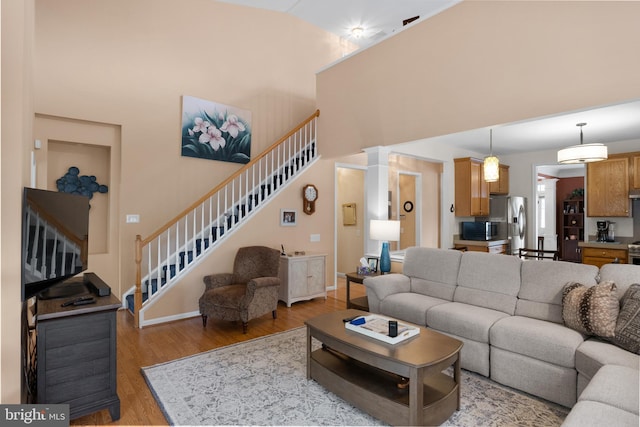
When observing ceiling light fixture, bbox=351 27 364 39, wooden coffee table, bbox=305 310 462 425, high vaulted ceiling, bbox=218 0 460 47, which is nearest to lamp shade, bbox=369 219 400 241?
wooden coffee table, bbox=305 310 462 425

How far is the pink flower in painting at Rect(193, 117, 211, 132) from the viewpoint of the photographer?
17.9 feet

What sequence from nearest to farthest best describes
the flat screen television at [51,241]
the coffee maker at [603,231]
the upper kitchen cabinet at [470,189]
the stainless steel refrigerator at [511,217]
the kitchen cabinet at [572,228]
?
the flat screen television at [51,241] → the coffee maker at [603,231] → the upper kitchen cabinet at [470,189] → the stainless steel refrigerator at [511,217] → the kitchen cabinet at [572,228]

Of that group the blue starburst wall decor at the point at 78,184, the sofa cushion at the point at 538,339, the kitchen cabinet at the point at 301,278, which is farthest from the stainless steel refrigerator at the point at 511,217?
the blue starburst wall decor at the point at 78,184

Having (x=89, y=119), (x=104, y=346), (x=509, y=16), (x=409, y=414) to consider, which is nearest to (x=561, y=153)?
(x=509, y=16)

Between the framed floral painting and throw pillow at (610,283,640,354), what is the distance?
5.29 m

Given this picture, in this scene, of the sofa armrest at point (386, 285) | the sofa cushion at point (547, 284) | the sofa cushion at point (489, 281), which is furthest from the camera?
the sofa armrest at point (386, 285)

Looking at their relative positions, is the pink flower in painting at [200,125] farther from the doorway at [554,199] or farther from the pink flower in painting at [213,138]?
the doorway at [554,199]

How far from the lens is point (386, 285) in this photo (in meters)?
3.90

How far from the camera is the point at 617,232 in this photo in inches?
225

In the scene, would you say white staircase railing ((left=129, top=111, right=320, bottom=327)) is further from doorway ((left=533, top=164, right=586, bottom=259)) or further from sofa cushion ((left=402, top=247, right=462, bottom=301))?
doorway ((left=533, top=164, right=586, bottom=259))

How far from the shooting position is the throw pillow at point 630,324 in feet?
7.48

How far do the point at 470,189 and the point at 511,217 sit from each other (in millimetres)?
1083

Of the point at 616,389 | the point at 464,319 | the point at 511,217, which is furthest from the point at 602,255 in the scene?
the point at 616,389

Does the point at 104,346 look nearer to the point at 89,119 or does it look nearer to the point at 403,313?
the point at 403,313
